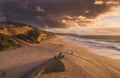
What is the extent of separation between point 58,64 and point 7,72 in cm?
390

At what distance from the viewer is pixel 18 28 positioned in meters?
40.4

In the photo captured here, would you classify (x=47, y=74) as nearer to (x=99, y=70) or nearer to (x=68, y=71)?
(x=68, y=71)

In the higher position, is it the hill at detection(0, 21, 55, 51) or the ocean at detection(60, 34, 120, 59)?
the hill at detection(0, 21, 55, 51)

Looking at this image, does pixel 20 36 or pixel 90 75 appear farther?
pixel 20 36

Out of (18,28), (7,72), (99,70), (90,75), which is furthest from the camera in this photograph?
(18,28)

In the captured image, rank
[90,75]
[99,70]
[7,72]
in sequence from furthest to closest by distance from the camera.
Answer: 1. [99,70]
2. [90,75]
3. [7,72]

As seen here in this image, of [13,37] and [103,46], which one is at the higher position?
[13,37]

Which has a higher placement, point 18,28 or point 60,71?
point 18,28

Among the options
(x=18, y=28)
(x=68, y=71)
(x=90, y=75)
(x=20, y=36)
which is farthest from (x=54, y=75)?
(x=18, y=28)

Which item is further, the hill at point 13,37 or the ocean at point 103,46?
the ocean at point 103,46

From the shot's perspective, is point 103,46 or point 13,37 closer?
point 13,37

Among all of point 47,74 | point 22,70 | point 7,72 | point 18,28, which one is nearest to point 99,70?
point 47,74

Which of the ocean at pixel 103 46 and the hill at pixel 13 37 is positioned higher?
the hill at pixel 13 37

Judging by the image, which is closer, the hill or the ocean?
the hill
